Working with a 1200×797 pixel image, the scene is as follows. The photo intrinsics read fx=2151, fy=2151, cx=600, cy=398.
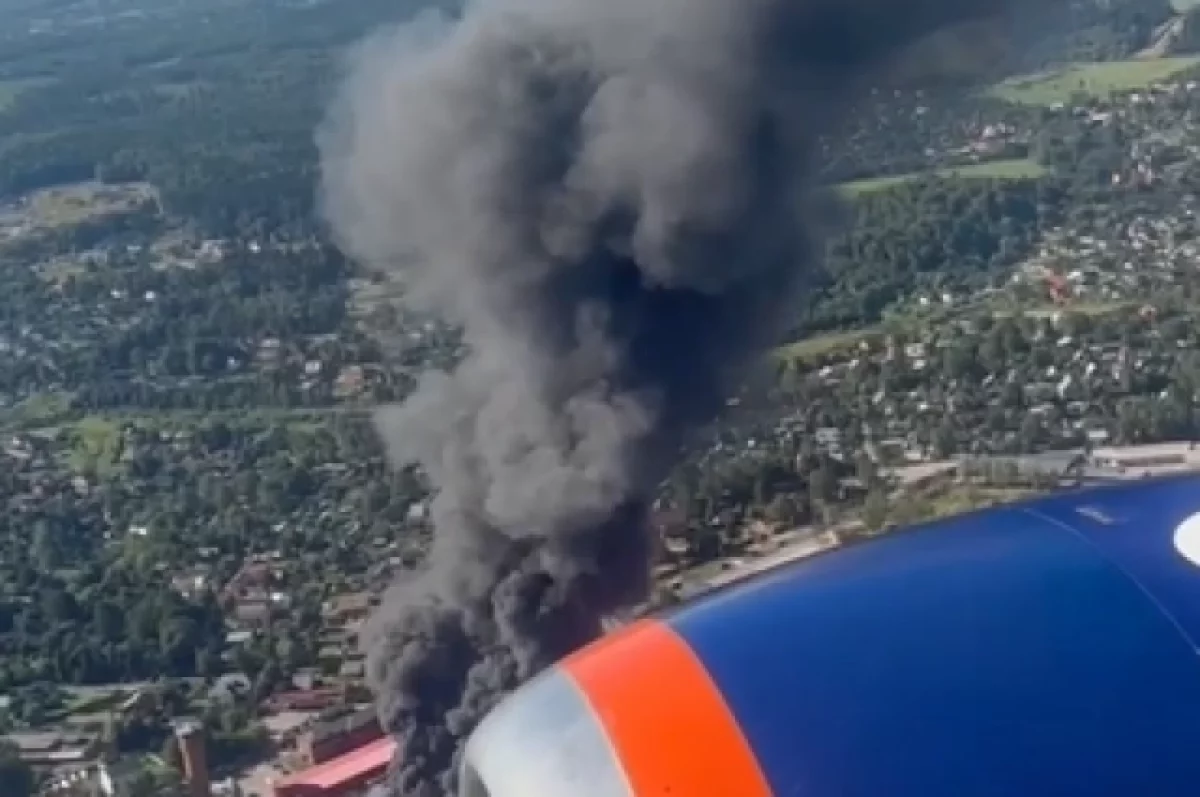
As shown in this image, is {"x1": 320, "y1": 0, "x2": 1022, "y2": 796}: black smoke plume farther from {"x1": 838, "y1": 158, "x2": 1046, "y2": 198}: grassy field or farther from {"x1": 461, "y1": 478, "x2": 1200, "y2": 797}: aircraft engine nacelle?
{"x1": 838, "y1": 158, "x2": 1046, "y2": 198}: grassy field

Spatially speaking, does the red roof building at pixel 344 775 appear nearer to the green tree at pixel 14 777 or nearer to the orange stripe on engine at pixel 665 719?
the green tree at pixel 14 777

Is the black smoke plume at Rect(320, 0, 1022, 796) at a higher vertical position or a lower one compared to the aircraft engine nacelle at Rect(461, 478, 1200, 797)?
higher

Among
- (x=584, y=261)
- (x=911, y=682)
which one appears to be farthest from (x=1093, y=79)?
(x=911, y=682)

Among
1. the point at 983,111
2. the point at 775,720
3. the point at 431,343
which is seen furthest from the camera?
the point at 983,111

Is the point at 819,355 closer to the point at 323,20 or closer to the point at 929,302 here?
the point at 929,302

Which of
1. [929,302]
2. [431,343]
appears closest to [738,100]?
[431,343]

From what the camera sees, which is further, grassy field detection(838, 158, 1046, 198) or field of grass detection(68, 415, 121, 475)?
grassy field detection(838, 158, 1046, 198)

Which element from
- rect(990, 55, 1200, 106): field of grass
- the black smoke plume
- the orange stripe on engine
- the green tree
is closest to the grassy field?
rect(990, 55, 1200, 106): field of grass
